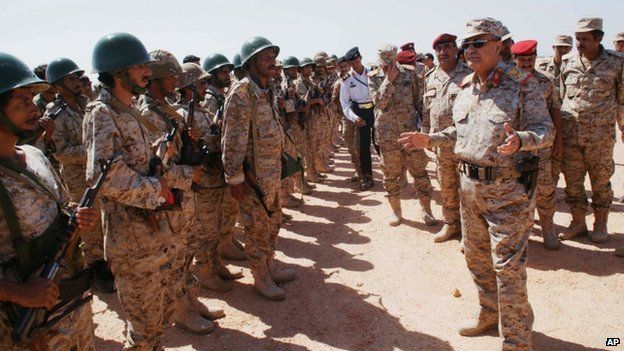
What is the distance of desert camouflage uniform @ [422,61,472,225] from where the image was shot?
5.73 m

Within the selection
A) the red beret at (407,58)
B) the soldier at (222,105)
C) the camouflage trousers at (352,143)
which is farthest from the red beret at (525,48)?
the camouflage trousers at (352,143)

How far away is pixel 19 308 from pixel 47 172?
2.59ft

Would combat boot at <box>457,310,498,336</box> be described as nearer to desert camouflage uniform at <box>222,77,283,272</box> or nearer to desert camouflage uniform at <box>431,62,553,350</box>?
desert camouflage uniform at <box>431,62,553,350</box>

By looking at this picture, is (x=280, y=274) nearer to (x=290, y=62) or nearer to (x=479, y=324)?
(x=479, y=324)

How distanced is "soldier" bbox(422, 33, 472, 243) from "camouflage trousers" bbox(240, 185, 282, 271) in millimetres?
2594

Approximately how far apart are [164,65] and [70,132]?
2.17 m

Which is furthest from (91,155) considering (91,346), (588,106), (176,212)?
(588,106)

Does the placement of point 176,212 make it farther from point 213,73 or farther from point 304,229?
point 304,229

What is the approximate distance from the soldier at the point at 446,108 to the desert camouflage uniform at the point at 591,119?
1450 millimetres

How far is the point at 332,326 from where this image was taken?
169 inches

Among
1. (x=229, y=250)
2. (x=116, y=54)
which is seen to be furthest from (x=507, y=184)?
(x=229, y=250)

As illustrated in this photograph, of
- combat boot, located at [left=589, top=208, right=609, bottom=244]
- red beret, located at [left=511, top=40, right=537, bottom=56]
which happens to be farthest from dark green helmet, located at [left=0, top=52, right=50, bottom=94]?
combat boot, located at [left=589, top=208, right=609, bottom=244]

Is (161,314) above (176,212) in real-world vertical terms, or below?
below

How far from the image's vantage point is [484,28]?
3.38 metres
